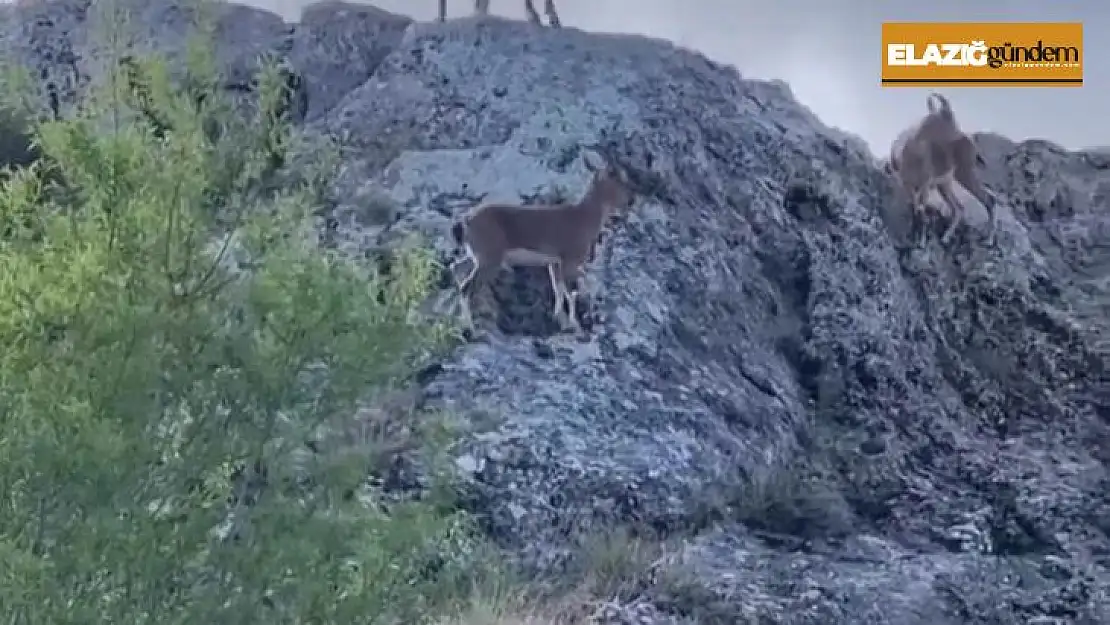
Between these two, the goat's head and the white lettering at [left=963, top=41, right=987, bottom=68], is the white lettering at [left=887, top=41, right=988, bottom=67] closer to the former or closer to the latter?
the white lettering at [left=963, top=41, right=987, bottom=68]

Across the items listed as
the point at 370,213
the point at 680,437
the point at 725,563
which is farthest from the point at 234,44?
the point at 725,563

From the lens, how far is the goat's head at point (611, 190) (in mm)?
15992

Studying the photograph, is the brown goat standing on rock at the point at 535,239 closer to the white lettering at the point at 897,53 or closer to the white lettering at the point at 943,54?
the white lettering at the point at 897,53

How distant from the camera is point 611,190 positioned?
16.1 metres

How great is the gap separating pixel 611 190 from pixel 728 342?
5.40 feet

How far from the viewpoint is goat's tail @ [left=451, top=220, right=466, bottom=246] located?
15.4 meters

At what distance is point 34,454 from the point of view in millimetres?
6734

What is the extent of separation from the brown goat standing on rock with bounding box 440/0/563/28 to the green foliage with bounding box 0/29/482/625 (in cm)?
1201

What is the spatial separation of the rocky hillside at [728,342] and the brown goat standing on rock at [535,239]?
0.85ft

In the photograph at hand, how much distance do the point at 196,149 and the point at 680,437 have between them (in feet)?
25.0

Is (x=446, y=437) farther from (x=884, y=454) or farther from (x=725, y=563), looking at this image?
(x=884, y=454)

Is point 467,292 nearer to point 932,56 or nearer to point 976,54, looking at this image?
point 932,56

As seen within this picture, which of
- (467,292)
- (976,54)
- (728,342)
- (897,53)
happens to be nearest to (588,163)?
(728,342)

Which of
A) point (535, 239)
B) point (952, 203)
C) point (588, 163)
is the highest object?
point (588, 163)
